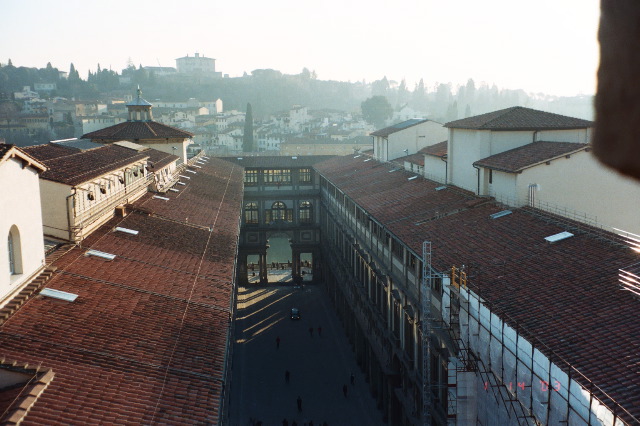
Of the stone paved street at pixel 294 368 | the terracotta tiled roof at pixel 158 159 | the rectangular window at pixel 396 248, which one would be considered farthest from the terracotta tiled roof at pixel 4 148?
the terracotta tiled roof at pixel 158 159

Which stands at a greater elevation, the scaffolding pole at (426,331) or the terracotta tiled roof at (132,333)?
the terracotta tiled roof at (132,333)

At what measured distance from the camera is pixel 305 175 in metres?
63.7

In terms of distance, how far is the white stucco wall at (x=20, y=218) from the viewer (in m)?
16.0

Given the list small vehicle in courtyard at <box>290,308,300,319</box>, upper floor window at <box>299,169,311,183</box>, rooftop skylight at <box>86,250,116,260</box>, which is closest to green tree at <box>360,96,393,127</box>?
upper floor window at <box>299,169,311,183</box>

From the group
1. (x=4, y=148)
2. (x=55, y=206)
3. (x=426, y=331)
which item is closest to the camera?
(x=4, y=148)

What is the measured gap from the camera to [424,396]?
22.3 m

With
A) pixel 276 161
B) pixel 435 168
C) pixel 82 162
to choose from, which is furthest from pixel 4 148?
pixel 276 161

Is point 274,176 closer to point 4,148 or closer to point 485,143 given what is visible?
point 485,143

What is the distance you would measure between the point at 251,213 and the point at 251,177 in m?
3.84

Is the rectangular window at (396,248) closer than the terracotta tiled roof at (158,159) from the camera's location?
Yes

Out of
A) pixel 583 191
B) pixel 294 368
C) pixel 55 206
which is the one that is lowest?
pixel 294 368

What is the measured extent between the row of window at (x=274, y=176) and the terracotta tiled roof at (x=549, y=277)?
32574 mm

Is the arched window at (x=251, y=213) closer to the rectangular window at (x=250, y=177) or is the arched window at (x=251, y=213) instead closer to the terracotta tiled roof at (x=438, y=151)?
the rectangular window at (x=250, y=177)

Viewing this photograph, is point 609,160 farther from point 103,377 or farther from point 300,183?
point 300,183
